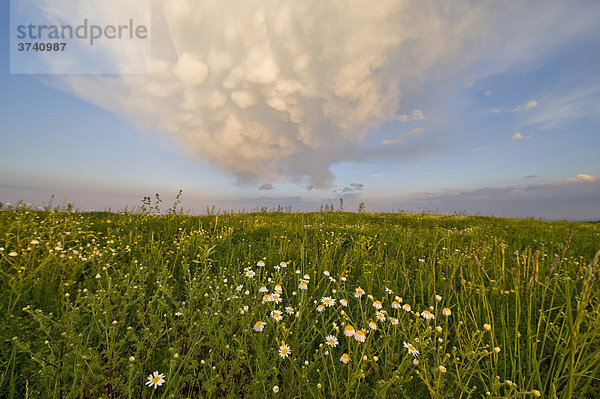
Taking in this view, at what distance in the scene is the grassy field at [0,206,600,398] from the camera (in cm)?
201

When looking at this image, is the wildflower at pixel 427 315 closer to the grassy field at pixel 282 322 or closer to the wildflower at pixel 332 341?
the grassy field at pixel 282 322

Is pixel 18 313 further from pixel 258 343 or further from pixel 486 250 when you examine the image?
pixel 486 250

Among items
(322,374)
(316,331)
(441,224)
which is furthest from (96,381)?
(441,224)

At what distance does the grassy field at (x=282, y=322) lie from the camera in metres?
2.01

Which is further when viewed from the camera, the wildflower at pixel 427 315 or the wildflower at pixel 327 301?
the wildflower at pixel 327 301

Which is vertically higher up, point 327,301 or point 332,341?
point 327,301

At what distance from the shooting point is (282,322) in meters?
2.74

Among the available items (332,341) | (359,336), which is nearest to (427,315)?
(359,336)

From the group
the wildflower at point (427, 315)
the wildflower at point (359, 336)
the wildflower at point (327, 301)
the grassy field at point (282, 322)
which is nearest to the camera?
the grassy field at point (282, 322)

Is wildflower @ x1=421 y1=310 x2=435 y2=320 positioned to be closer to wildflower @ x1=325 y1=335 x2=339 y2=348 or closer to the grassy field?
the grassy field

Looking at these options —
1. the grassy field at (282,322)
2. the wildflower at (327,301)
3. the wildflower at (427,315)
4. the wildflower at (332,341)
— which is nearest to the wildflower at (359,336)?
the grassy field at (282,322)

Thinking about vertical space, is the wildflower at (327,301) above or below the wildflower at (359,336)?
above

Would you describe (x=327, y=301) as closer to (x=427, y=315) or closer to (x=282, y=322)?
(x=282, y=322)

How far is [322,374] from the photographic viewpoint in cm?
217
